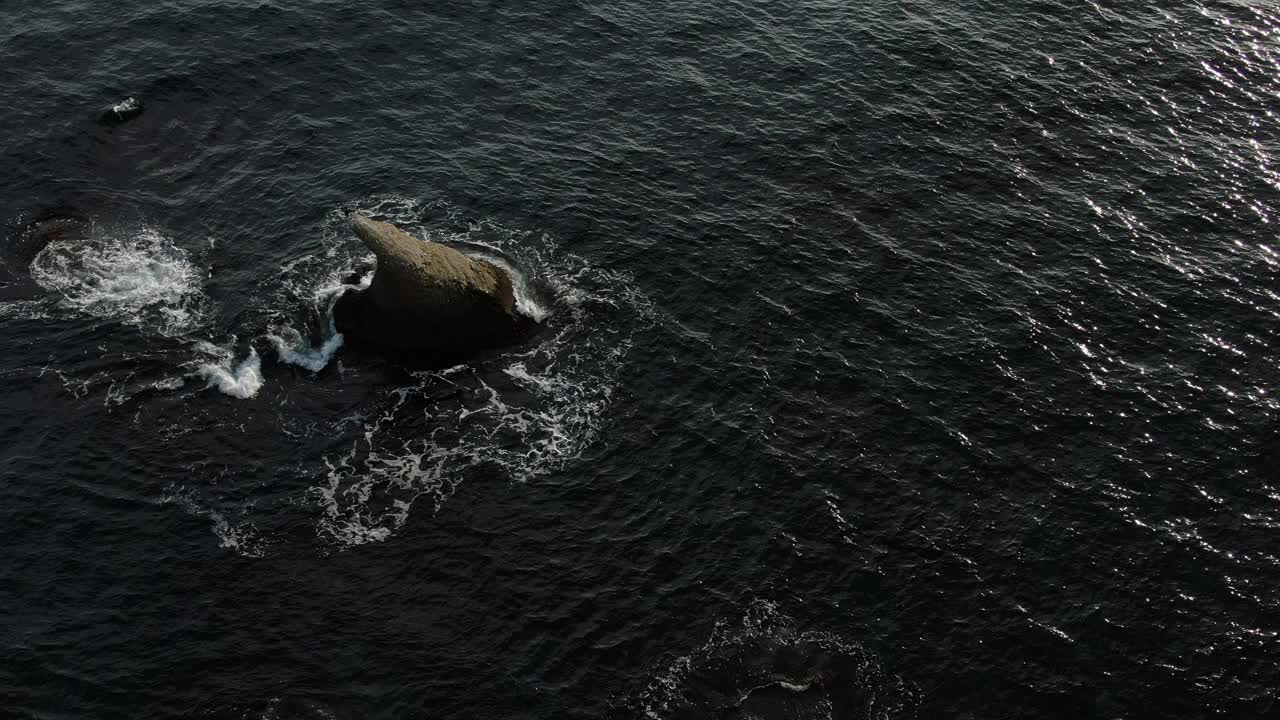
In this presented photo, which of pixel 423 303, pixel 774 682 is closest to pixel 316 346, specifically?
pixel 423 303

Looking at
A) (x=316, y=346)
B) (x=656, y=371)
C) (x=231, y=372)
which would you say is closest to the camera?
(x=231, y=372)

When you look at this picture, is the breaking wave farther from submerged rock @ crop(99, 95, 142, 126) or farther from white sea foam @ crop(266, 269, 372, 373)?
submerged rock @ crop(99, 95, 142, 126)

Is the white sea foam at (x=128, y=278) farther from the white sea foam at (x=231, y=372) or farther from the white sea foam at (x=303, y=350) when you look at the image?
the white sea foam at (x=303, y=350)

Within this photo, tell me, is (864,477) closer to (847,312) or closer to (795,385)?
(795,385)

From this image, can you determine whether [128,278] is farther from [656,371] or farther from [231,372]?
[656,371]

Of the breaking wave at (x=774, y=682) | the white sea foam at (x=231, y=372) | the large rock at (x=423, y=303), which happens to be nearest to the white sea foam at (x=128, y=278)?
Answer: the white sea foam at (x=231, y=372)

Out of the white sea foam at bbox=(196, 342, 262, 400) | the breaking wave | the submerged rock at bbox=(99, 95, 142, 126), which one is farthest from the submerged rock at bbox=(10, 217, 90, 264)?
the breaking wave
